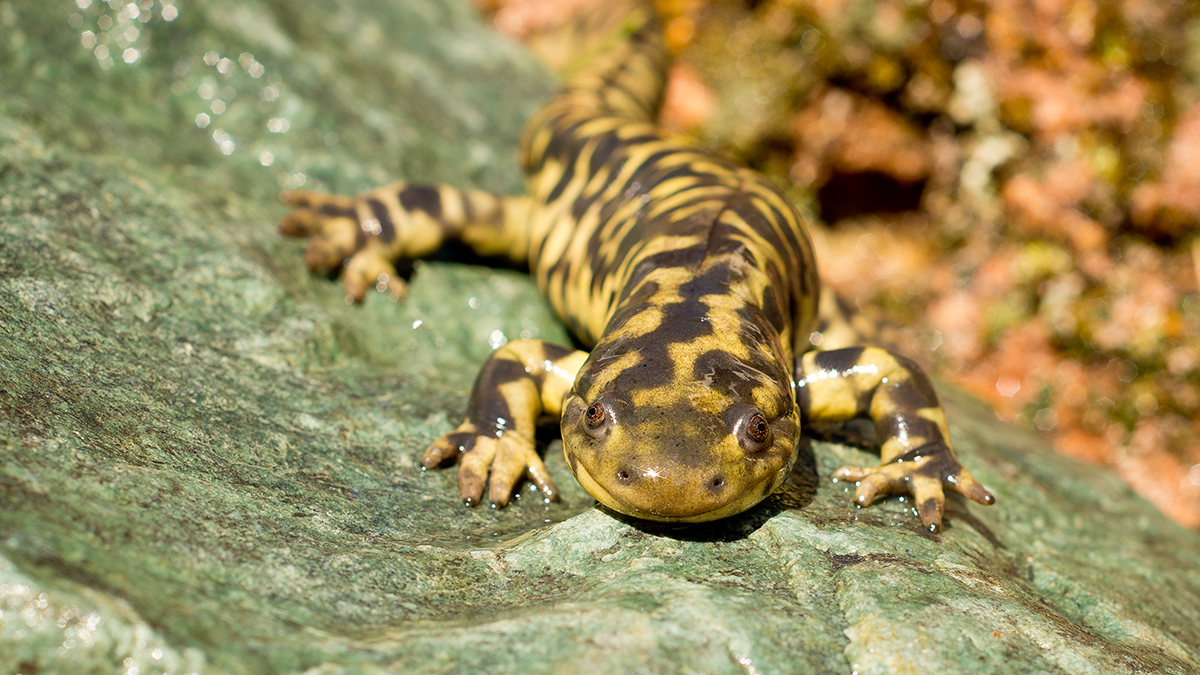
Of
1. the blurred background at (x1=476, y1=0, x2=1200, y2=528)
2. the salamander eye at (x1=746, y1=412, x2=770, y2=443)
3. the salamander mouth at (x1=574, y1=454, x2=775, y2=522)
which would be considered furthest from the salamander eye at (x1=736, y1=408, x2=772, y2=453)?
the blurred background at (x1=476, y1=0, x2=1200, y2=528)

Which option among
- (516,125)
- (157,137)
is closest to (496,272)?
(516,125)

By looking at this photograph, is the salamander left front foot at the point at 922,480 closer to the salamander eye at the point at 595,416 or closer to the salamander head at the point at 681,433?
the salamander head at the point at 681,433

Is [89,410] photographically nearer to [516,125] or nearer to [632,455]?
[632,455]

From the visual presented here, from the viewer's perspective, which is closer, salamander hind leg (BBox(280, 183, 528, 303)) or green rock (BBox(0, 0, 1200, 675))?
green rock (BBox(0, 0, 1200, 675))

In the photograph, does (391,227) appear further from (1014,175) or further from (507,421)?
(1014,175)

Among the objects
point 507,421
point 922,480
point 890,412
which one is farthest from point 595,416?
point 890,412

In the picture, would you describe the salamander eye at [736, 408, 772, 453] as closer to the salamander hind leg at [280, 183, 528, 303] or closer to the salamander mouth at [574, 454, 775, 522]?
the salamander mouth at [574, 454, 775, 522]
